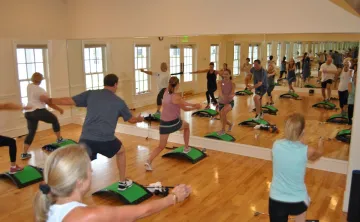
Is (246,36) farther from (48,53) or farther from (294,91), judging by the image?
(48,53)

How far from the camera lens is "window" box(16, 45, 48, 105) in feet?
23.1

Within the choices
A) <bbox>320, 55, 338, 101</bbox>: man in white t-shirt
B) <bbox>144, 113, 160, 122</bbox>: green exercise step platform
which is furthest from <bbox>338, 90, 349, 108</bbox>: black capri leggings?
<bbox>144, 113, 160, 122</bbox>: green exercise step platform

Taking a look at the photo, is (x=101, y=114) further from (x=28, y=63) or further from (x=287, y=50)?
(x=28, y=63)

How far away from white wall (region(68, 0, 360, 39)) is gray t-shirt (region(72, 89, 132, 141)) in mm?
2604

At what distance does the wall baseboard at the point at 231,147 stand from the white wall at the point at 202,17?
77.3 inches

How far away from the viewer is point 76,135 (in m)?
7.18

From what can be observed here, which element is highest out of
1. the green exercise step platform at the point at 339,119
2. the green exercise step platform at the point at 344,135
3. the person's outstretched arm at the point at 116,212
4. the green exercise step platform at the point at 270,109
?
the person's outstretched arm at the point at 116,212

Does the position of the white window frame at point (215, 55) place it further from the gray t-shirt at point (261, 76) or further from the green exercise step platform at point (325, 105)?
the green exercise step platform at point (325, 105)

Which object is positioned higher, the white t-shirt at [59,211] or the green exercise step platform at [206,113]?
the white t-shirt at [59,211]

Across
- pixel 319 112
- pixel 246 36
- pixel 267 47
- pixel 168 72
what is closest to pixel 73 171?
pixel 246 36

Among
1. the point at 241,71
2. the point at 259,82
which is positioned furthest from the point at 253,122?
the point at 241,71

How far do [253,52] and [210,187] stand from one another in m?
2.90

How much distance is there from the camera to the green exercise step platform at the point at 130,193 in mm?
4004

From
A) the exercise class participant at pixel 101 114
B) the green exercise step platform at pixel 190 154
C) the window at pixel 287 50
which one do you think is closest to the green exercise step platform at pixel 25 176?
the exercise class participant at pixel 101 114
